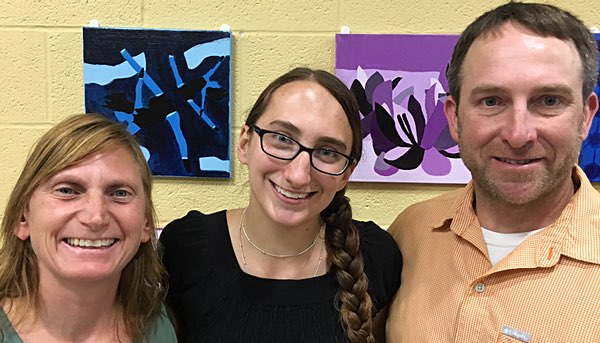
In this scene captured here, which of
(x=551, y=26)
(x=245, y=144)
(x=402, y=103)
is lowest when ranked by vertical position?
(x=245, y=144)

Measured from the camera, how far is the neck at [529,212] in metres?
1.22

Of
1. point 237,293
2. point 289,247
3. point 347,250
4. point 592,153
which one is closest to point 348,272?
point 347,250

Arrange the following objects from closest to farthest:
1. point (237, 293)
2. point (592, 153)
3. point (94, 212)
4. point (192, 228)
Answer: point (94, 212) < point (237, 293) < point (192, 228) < point (592, 153)

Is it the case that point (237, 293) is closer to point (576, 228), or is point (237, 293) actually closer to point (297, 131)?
point (297, 131)

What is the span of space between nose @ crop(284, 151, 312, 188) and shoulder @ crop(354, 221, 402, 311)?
0.35m

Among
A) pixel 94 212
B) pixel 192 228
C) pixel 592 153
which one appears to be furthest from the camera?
pixel 592 153

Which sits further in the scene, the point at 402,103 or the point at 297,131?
the point at 402,103

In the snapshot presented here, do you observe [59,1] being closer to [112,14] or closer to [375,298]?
[112,14]

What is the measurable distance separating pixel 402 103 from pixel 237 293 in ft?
2.94

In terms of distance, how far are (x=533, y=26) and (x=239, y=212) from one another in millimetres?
922

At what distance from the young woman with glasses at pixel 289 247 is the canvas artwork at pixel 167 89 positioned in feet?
1.37

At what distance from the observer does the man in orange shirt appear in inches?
43.8

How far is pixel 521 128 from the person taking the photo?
1121 mm

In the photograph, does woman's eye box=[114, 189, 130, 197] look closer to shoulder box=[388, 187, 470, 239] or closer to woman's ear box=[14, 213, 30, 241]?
woman's ear box=[14, 213, 30, 241]
